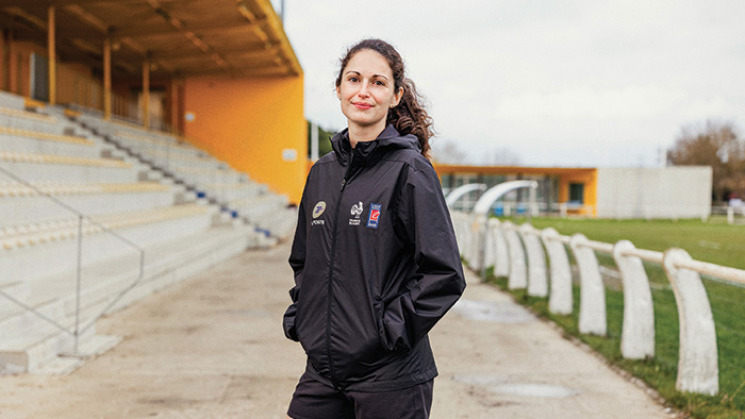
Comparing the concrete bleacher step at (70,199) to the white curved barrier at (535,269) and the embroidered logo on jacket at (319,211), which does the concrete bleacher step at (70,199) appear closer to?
the embroidered logo on jacket at (319,211)

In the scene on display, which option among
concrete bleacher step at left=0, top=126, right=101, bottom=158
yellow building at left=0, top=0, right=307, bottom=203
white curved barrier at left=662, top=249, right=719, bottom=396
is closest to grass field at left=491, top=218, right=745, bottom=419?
white curved barrier at left=662, top=249, right=719, bottom=396

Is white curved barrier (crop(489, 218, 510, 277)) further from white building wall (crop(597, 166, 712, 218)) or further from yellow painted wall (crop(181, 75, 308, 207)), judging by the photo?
white building wall (crop(597, 166, 712, 218))

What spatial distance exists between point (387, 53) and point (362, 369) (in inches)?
37.7

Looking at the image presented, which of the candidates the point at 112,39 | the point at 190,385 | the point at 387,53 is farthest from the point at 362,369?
the point at 112,39

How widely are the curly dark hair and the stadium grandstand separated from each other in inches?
151

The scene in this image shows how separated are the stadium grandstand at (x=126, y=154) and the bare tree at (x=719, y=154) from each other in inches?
2054

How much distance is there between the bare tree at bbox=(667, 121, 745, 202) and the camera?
6284 centimetres

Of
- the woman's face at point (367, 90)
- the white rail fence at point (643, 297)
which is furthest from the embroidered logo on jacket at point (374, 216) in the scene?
the white rail fence at point (643, 297)

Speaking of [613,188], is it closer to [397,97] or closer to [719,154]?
[719,154]

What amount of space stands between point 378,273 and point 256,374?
3.38 metres

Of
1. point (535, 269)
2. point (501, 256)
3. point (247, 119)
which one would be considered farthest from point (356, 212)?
point (247, 119)

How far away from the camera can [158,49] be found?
20.4 m

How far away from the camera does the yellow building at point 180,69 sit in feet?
53.5

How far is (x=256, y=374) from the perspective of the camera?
16.3 ft
